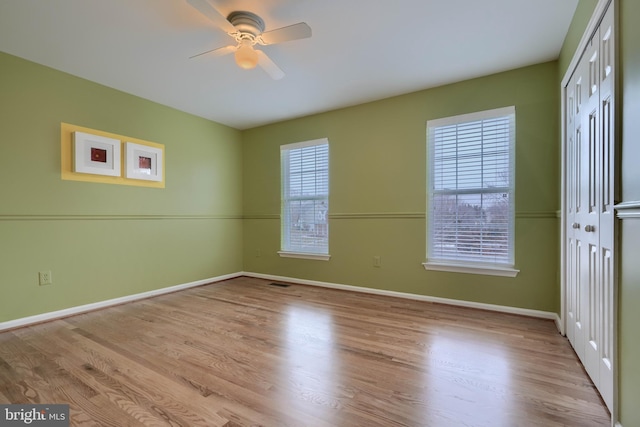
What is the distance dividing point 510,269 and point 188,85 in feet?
13.2

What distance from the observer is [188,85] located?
3312 millimetres

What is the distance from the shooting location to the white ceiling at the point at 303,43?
6.82ft

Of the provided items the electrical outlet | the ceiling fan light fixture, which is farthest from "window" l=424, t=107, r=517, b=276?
the electrical outlet

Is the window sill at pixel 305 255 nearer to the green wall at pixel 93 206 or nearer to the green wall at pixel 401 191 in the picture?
the green wall at pixel 401 191

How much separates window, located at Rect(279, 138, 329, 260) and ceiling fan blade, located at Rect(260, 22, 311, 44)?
6.78 feet

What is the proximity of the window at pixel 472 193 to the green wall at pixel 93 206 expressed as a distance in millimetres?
3247

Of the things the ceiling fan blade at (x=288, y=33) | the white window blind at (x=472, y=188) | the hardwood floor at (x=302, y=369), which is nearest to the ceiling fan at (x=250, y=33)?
the ceiling fan blade at (x=288, y=33)

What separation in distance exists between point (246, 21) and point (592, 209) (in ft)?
8.54

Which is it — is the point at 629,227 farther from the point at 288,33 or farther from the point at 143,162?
the point at 143,162

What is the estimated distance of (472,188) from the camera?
3.20 metres

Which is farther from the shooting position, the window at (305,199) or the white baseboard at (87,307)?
the window at (305,199)

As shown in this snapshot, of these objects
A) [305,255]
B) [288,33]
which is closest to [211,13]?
[288,33]

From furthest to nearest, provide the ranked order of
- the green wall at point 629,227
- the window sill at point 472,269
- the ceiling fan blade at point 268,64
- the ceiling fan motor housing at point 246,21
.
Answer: the window sill at point 472,269 < the ceiling fan blade at point 268,64 < the ceiling fan motor housing at point 246,21 < the green wall at point 629,227

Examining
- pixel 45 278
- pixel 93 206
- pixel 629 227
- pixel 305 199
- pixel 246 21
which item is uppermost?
pixel 246 21
